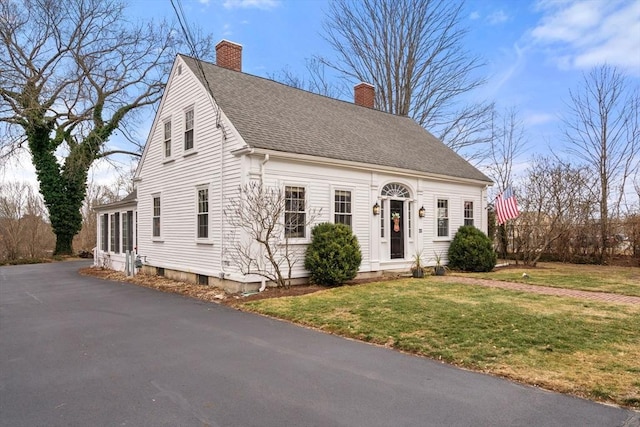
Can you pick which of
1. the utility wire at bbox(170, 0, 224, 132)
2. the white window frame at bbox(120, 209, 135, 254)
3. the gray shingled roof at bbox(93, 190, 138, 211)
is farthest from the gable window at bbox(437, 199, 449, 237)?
the white window frame at bbox(120, 209, 135, 254)

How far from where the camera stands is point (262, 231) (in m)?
10.6

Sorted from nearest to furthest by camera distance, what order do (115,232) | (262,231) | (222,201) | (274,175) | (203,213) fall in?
1. (262,231)
2. (274,175)
3. (222,201)
4. (203,213)
5. (115,232)

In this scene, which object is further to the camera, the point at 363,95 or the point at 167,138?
the point at 363,95

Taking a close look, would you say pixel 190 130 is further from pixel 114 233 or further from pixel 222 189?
pixel 114 233

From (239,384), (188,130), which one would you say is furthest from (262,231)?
(239,384)

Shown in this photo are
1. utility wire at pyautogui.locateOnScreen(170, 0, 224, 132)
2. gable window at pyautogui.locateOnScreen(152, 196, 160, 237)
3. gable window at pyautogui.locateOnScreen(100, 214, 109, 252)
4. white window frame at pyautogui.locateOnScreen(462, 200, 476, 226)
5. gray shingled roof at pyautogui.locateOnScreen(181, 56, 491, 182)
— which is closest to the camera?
Answer: utility wire at pyautogui.locateOnScreen(170, 0, 224, 132)

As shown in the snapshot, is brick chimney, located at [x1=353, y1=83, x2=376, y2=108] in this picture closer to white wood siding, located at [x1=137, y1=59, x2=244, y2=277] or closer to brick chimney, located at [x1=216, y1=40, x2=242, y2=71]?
brick chimney, located at [x1=216, y1=40, x2=242, y2=71]

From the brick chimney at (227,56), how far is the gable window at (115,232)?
332 inches

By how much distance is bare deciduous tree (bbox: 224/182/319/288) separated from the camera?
10.4 metres

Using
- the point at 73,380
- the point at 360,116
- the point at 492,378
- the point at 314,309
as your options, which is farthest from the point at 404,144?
the point at 73,380

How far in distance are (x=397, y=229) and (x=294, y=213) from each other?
433 cm

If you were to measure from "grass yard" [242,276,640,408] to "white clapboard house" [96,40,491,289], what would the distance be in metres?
3.14

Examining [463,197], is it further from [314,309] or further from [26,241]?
[26,241]

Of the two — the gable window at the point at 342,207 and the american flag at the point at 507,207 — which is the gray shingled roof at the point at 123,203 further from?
the american flag at the point at 507,207
